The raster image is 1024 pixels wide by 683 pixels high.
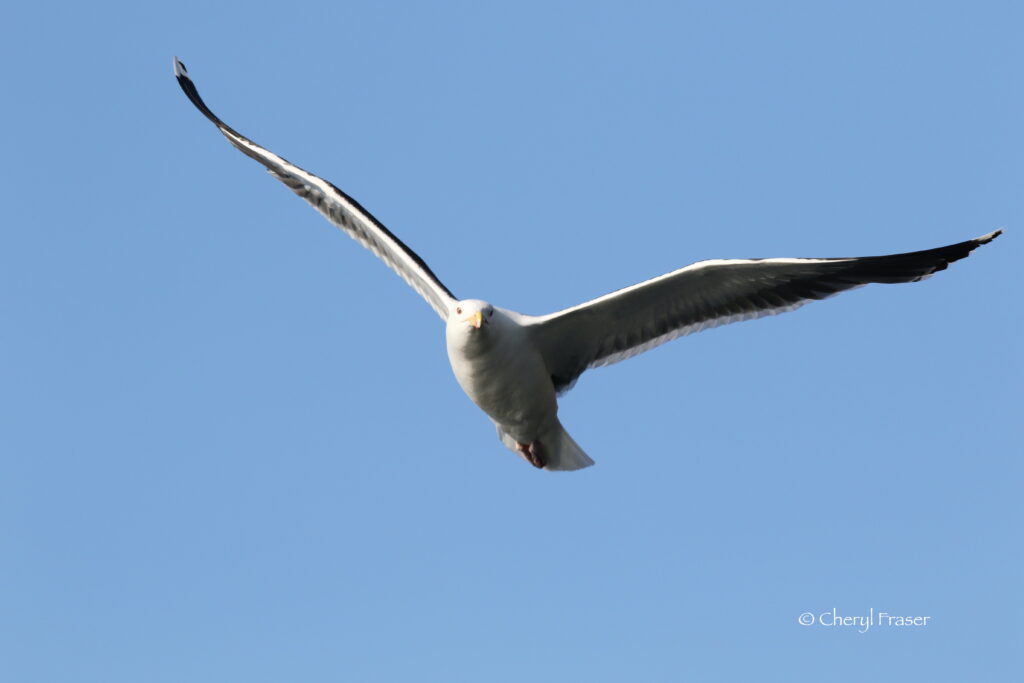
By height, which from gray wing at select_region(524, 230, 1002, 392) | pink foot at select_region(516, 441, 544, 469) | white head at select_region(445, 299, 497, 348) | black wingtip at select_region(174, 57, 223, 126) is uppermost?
black wingtip at select_region(174, 57, 223, 126)

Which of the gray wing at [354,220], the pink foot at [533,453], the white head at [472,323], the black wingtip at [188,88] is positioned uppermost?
the black wingtip at [188,88]

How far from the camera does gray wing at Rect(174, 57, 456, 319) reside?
11.5 meters

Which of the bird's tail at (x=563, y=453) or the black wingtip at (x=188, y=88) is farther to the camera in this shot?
the black wingtip at (x=188, y=88)

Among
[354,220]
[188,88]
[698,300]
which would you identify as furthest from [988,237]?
[188,88]

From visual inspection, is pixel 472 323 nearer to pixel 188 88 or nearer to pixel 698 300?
pixel 698 300

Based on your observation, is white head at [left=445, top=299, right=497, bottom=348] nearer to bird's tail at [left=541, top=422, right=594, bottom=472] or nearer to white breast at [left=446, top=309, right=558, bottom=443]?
white breast at [left=446, top=309, right=558, bottom=443]

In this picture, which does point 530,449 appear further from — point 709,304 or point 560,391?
point 709,304

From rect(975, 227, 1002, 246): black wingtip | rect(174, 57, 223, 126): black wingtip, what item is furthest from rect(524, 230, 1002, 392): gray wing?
rect(174, 57, 223, 126): black wingtip

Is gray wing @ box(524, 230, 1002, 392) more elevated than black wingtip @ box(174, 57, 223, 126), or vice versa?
black wingtip @ box(174, 57, 223, 126)

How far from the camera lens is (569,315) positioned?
11.0 meters

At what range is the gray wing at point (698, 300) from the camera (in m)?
10.4

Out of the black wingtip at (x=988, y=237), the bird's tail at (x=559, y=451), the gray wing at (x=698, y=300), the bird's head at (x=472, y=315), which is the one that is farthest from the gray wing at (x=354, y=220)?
the black wingtip at (x=988, y=237)

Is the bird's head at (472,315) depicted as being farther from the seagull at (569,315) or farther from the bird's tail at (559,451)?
the bird's tail at (559,451)

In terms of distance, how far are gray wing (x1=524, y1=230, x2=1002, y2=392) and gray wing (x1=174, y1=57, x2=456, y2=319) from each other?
107cm
